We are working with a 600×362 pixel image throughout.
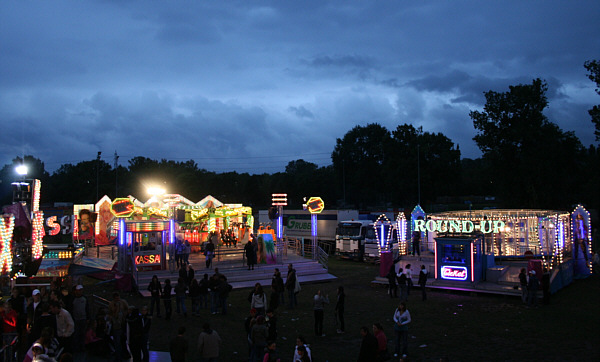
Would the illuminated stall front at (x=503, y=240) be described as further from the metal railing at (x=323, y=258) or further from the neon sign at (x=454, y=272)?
the metal railing at (x=323, y=258)

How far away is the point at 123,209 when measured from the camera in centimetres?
2395

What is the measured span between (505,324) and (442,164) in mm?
45241

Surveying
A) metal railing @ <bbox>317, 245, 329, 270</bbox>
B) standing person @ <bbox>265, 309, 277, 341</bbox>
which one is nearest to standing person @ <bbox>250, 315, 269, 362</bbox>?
standing person @ <bbox>265, 309, 277, 341</bbox>

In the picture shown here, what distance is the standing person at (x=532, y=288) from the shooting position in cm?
1669

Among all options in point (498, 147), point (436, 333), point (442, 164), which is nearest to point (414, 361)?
point (436, 333)

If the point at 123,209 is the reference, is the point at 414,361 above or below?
below

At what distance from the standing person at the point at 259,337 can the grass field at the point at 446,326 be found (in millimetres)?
1507

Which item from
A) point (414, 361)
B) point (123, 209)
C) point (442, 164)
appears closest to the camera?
point (414, 361)

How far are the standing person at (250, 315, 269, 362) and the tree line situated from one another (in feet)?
73.1

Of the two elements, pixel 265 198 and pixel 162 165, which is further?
pixel 265 198

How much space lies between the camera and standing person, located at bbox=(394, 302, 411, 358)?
1119 centimetres

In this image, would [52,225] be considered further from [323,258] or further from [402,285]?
[402,285]

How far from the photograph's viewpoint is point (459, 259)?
Result: 66.3 ft

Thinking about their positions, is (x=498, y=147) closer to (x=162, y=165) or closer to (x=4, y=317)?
(x=4, y=317)
